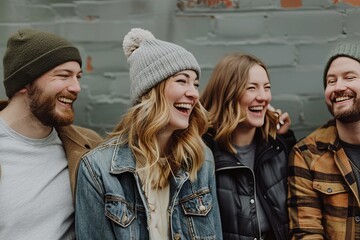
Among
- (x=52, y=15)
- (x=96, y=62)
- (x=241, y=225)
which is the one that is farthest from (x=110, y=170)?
(x=52, y=15)

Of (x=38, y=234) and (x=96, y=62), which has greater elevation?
(x=96, y=62)

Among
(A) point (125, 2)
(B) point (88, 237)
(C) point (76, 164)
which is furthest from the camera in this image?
(A) point (125, 2)

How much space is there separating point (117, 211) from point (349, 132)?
1.34 metres

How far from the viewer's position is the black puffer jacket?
114 inches

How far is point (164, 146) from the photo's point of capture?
2906 millimetres

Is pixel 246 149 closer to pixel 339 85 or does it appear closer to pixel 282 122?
pixel 282 122

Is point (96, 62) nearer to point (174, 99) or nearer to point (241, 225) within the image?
point (174, 99)

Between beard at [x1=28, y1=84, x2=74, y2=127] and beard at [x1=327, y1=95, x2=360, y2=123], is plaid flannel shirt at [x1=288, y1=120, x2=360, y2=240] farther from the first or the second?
beard at [x1=28, y1=84, x2=74, y2=127]

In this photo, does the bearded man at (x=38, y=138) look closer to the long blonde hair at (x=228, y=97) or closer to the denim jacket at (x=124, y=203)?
the denim jacket at (x=124, y=203)

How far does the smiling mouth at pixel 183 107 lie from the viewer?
2803 mm

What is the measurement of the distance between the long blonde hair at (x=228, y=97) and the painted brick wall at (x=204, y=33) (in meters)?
0.32

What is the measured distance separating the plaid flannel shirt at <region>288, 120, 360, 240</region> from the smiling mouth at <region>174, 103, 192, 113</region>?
2.28ft

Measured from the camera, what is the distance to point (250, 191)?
2.96 meters

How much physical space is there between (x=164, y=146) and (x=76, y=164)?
1.51 ft
